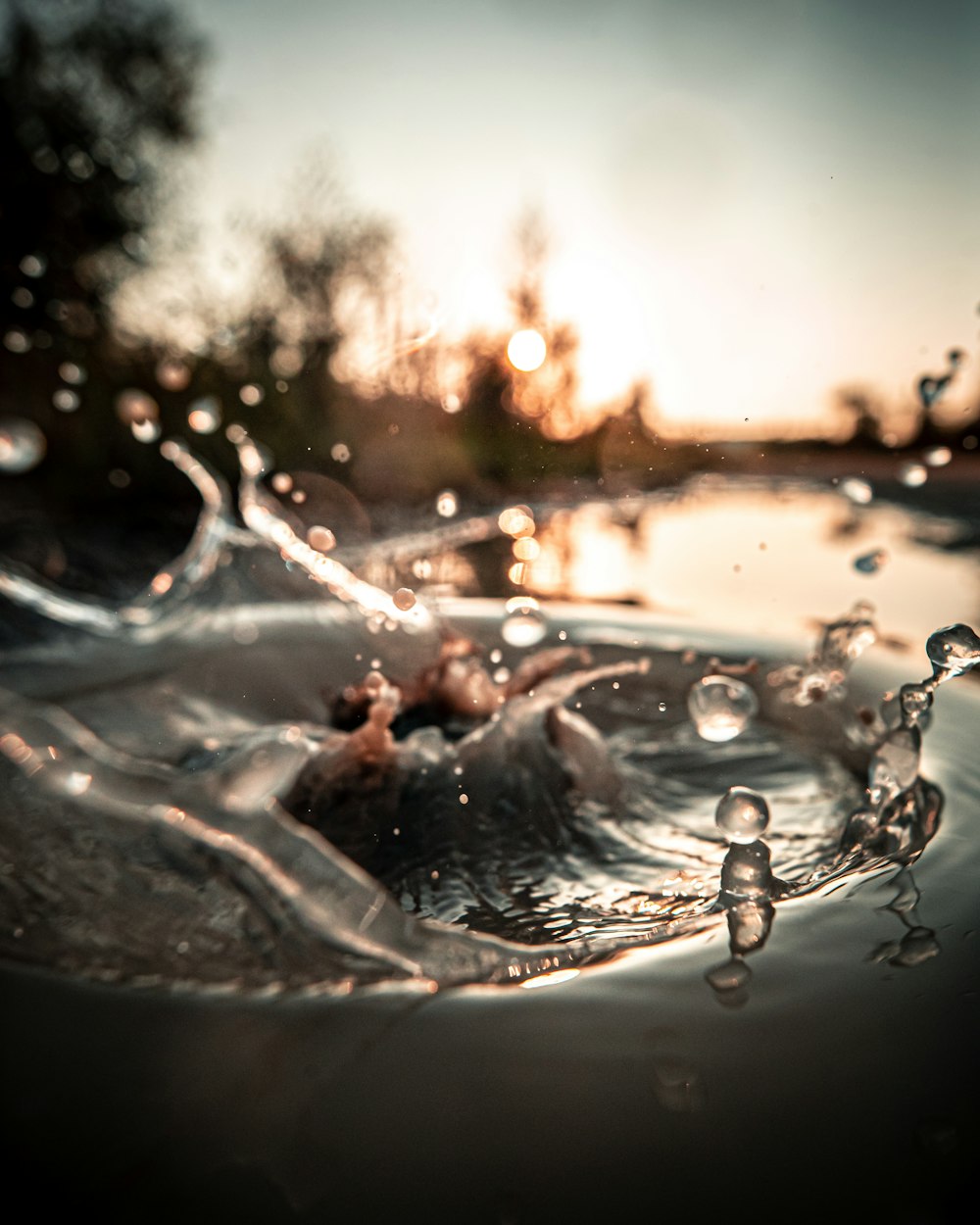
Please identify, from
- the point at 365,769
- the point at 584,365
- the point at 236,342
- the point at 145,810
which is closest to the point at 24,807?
the point at 145,810

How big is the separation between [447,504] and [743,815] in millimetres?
3690

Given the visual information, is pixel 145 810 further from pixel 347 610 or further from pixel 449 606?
pixel 449 606

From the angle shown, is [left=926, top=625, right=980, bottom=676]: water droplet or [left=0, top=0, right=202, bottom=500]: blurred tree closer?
[left=926, top=625, right=980, bottom=676]: water droplet

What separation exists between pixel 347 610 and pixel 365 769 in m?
0.79

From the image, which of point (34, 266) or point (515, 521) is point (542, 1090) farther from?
point (34, 266)

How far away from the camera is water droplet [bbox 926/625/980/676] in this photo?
3.88 ft

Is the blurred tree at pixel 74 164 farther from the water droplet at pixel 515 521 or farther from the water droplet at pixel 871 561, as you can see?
the water droplet at pixel 871 561

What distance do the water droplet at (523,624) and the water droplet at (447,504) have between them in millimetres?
2006

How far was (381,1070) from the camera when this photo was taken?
2.16ft

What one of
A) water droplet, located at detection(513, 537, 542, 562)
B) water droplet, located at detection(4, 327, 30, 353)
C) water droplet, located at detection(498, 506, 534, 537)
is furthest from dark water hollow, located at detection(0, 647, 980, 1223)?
water droplet, located at detection(4, 327, 30, 353)

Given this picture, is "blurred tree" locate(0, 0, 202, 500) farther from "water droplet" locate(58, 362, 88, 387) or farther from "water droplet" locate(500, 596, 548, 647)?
"water droplet" locate(500, 596, 548, 647)

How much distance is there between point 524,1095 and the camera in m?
0.64

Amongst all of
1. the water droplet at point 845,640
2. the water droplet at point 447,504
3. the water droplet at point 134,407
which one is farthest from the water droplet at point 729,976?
the water droplet at point 134,407

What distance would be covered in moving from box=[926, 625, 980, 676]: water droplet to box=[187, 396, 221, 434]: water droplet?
2.97 metres
